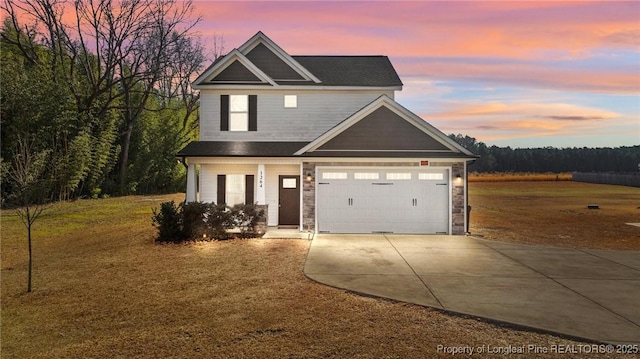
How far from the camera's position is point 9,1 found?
27.2 metres

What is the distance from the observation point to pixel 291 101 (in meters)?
17.4

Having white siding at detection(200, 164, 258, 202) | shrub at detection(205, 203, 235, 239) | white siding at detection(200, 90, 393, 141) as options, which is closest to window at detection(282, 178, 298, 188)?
white siding at detection(200, 164, 258, 202)

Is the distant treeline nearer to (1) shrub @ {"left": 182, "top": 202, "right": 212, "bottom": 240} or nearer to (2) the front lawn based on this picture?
(1) shrub @ {"left": 182, "top": 202, "right": 212, "bottom": 240}

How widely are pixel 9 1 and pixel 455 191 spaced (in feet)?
112

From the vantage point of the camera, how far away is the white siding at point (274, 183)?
16172 mm

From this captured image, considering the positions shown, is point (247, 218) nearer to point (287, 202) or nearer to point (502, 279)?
point (287, 202)

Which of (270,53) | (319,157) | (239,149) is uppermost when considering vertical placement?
(270,53)

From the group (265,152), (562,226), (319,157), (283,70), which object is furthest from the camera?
(283,70)

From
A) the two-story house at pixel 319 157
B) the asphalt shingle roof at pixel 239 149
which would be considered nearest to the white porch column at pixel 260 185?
the two-story house at pixel 319 157

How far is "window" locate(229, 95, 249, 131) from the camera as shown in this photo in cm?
1716

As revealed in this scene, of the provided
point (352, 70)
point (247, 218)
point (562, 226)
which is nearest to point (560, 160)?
point (562, 226)

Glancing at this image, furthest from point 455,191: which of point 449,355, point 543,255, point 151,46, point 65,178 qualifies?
point 151,46

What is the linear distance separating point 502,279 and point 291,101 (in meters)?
12.1

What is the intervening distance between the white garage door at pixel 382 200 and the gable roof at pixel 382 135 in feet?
3.13
